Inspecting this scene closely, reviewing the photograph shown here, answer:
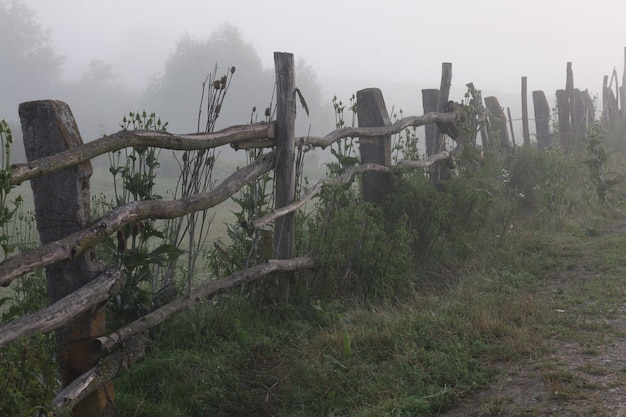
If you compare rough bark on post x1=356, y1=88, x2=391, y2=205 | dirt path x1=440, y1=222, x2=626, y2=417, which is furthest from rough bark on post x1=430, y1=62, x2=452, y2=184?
dirt path x1=440, y1=222, x2=626, y2=417

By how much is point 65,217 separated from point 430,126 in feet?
20.4

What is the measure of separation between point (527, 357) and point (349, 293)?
5.14ft

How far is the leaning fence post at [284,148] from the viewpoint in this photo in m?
4.72

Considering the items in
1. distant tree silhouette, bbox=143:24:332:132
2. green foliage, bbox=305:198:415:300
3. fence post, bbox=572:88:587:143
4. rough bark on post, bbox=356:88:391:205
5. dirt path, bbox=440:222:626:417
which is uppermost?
distant tree silhouette, bbox=143:24:332:132

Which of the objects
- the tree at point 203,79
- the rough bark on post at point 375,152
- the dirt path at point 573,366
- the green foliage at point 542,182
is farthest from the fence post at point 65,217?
the tree at point 203,79

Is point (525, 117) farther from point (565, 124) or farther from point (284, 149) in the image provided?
point (284, 149)

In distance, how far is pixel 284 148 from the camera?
472 centimetres

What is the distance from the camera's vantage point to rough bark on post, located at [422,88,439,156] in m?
7.97

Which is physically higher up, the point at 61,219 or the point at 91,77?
the point at 91,77

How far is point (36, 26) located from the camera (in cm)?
7344

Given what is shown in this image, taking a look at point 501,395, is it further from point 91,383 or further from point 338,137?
point 338,137

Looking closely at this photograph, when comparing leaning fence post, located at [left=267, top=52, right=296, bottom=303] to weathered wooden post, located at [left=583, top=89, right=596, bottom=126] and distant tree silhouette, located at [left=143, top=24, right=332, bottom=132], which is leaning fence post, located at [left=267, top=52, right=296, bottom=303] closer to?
weathered wooden post, located at [left=583, top=89, right=596, bottom=126]

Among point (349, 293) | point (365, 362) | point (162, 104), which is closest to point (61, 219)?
point (365, 362)

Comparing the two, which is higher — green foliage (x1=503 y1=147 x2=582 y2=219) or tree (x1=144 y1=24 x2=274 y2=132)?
tree (x1=144 y1=24 x2=274 y2=132)
